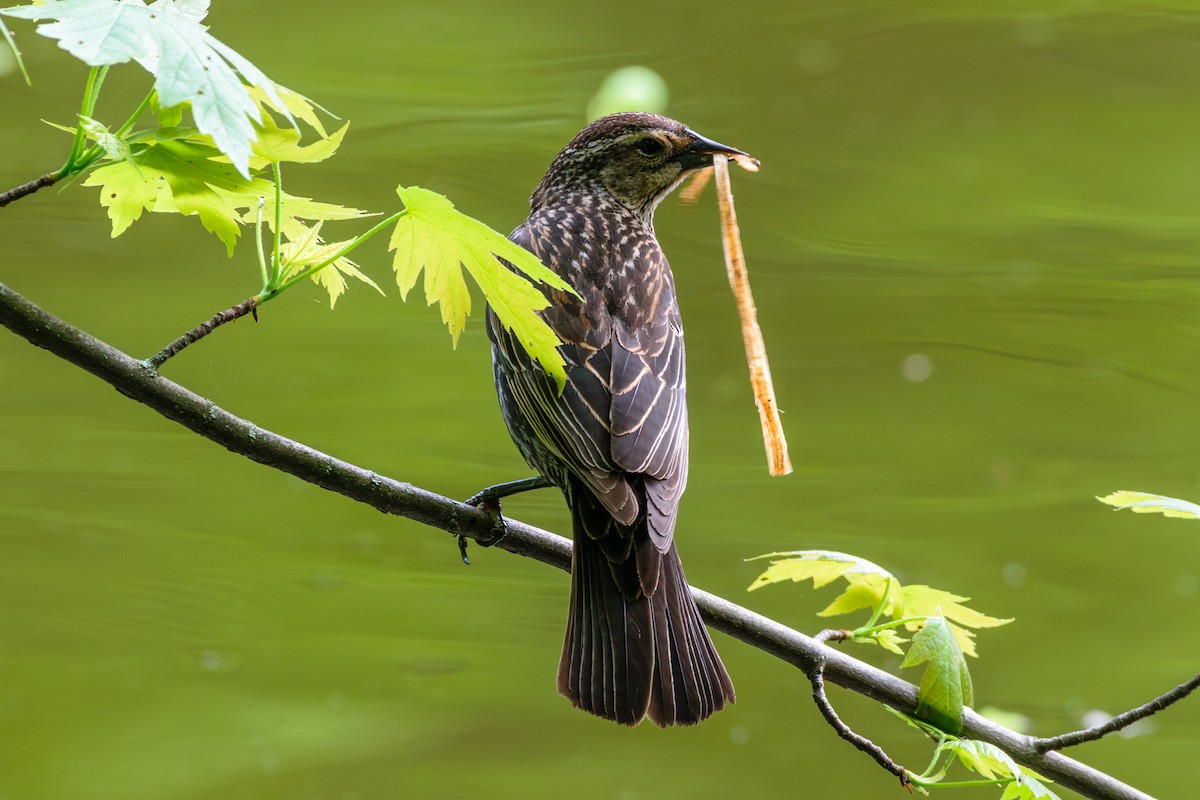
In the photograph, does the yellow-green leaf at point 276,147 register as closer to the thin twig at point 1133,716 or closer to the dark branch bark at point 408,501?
the dark branch bark at point 408,501

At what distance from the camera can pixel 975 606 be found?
3.06 meters

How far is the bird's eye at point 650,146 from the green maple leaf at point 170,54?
1.06 m

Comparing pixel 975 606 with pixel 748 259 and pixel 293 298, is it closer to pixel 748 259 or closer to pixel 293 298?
pixel 748 259

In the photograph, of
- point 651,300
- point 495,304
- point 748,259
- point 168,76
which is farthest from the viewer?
point 748,259

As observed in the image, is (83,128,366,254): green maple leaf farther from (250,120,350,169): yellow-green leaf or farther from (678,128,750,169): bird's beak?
(678,128,750,169): bird's beak

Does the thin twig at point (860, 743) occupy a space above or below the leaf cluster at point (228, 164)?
below

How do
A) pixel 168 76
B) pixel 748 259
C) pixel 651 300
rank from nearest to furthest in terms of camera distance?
pixel 168 76, pixel 651 300, pixel 748 259

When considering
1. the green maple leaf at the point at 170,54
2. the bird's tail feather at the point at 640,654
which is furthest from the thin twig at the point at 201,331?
the bird's tail feather at the point at 640,654

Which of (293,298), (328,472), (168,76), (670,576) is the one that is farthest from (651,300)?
(293,298)

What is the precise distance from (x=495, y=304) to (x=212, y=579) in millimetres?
2241

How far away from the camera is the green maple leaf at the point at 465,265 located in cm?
98

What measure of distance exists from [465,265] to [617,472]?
442 millimetres

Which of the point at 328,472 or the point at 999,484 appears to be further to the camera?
the point at 999,484

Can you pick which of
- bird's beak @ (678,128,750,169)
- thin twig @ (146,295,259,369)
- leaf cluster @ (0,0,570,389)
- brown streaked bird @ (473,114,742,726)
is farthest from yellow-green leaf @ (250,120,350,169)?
bird's beak @ (678,128,750,169)
